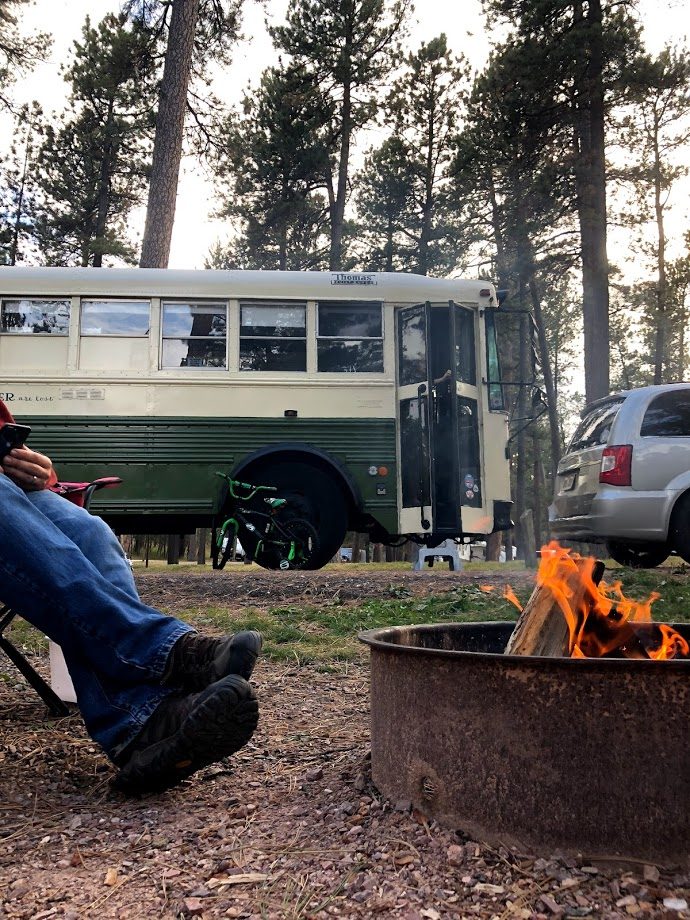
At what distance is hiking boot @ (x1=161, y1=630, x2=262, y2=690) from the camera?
1875 mm

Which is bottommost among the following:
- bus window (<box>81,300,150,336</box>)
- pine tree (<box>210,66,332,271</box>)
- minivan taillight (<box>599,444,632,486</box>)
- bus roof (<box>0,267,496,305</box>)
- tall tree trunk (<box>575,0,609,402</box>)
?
minivan taillight (<box>599,444,632,486</box>)

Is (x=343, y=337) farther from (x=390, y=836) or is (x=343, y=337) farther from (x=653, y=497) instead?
(x=390, y=836)

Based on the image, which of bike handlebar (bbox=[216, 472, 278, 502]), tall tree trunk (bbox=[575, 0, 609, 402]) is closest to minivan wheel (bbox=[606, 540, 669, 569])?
bike handlebar (bbox=[216, 472, 278, 502])

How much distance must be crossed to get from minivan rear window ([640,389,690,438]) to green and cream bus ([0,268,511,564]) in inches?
66.8

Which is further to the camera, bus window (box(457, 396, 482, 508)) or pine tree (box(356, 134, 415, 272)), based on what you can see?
pine tree (box(356, 134, 415, 272))

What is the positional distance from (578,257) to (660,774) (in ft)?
51.8

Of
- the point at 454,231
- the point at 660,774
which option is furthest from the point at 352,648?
the point at 454,231

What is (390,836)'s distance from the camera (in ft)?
5.65

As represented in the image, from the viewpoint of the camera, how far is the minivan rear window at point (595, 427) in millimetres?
7676

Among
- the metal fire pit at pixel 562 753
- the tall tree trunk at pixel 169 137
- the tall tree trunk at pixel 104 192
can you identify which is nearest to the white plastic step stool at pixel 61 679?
the metal fire pit at pixel 562 753

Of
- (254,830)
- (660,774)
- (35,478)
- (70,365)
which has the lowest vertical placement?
(254,830)

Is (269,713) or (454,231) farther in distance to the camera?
(454,231)

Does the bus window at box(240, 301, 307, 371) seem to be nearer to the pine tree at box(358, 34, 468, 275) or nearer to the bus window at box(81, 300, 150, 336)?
the bus window at box(81, 300, 150, 336)

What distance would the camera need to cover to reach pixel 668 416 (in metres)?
7.43
